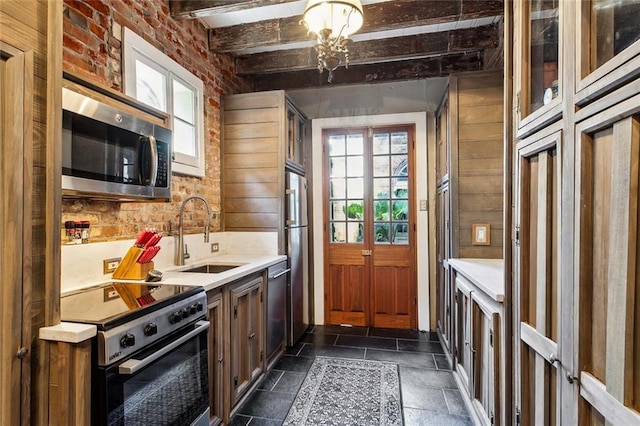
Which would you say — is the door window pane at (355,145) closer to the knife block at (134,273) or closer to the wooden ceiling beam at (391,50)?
the wooden ceiling beam at (391,50)

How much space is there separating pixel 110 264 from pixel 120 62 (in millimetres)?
1234

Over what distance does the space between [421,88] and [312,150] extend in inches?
57.2

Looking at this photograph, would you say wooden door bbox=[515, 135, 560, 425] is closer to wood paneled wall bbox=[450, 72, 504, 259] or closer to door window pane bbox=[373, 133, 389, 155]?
wood paneled wall bbox=[450, 72, 504, 259]

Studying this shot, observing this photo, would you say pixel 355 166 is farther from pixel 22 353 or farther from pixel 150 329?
pixel 22 353

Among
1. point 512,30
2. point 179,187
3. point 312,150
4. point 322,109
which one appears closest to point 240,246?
point 179,187

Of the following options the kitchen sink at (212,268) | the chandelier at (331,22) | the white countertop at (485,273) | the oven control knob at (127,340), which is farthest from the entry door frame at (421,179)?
the oven control knob at (127,340)

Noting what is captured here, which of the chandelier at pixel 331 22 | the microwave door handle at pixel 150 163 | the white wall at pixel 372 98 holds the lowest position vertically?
the microwave door handle at pixel 150 163

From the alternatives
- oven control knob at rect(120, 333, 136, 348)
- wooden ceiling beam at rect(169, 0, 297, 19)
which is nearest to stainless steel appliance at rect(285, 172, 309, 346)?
wooden ceiling beam at rect(169, 0, 297, 19)

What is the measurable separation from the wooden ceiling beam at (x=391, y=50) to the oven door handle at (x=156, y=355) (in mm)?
2664

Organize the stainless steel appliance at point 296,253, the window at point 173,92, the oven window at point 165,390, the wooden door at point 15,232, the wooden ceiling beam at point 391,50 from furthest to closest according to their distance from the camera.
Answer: the stainless steel appliance at point 296,253 < the wooden ceiling beam at point 391,50 < the window at point 173,92 < the oven window at point 165,390 < the wooden door at point 15,232

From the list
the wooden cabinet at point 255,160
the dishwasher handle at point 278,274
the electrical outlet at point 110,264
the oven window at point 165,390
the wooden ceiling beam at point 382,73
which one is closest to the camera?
the oven window at point 165,390

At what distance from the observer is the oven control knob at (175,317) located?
1.50 meters

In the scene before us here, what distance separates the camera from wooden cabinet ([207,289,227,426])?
1.92 metres

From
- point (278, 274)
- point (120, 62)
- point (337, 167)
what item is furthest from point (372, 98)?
point (120, 62)
